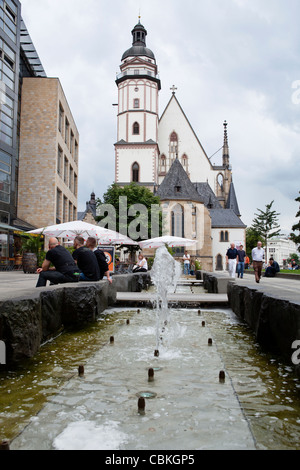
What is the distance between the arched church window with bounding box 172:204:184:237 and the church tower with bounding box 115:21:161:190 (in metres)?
6.96

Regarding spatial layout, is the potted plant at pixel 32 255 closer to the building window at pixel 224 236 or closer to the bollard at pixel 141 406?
the bollard at pixel 141 406

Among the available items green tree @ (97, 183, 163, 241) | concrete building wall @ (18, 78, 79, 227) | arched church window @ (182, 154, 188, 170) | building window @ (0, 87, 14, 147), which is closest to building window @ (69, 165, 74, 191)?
green tree @ (97, 183, 163, 241)

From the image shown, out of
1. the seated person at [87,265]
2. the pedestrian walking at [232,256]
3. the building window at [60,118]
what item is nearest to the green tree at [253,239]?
the building window at [60,118]

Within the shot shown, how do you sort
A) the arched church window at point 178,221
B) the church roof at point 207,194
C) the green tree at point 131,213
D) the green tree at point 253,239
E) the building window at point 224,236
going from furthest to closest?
the green tree at point 253,239
the church roof at point 207,194
the building window at point 224,236
the arched church window at point 178,221
the green tree at point 131,213

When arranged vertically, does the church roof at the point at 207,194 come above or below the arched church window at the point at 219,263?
above

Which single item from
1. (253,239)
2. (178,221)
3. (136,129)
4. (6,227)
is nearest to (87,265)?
(6,227)

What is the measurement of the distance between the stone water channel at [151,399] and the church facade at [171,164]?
49.2m

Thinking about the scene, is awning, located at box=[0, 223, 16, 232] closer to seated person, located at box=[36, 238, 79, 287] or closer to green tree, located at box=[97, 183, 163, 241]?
seated person, located at box=[36, 238, 79, 287]

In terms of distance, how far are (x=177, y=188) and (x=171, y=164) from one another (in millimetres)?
9784

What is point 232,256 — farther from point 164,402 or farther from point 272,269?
point 164,402

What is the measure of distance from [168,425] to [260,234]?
8023 centimetres

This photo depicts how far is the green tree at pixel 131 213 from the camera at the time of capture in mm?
→ 44022
